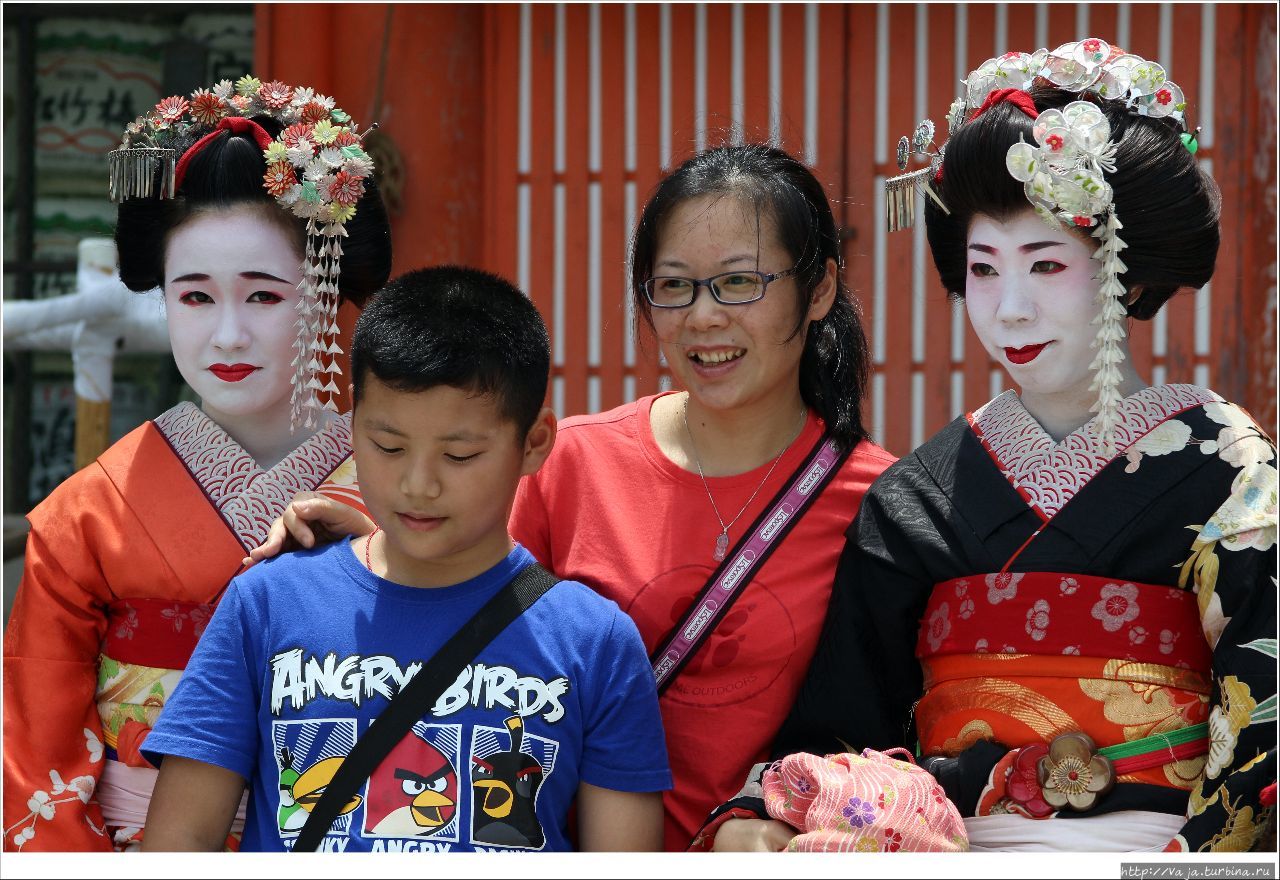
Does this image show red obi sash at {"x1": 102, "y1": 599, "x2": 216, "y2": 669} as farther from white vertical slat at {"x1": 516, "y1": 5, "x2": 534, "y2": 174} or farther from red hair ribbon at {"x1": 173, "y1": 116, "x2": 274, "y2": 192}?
white vertical slat at {"x1": 516, "y1": 5, "x2": 534, "y2": 174}

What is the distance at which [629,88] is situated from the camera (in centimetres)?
521

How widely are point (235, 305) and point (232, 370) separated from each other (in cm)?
13

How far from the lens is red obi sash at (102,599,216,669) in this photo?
2.96 m

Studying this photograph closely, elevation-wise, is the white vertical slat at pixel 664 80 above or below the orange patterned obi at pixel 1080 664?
above

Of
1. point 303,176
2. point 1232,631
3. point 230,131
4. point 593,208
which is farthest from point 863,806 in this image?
point 593,208

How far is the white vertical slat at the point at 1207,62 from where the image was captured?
4.86 metres

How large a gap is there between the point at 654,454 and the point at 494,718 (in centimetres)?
84

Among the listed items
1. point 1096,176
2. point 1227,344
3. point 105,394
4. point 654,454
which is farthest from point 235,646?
point 1227,344

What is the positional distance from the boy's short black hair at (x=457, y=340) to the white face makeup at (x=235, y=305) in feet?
1.26

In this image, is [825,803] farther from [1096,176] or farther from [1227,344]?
[1227,344]

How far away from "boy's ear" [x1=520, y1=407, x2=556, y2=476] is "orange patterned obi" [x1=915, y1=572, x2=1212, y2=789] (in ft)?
2.72

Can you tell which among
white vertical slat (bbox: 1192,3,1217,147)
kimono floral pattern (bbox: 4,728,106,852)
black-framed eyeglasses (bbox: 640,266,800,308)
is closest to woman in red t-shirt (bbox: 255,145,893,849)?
black-framed eyeglasses (bbox: 640,266,800,308)

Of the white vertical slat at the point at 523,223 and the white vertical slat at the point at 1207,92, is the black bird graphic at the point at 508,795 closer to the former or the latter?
the white vertical slat at the point at 523,223

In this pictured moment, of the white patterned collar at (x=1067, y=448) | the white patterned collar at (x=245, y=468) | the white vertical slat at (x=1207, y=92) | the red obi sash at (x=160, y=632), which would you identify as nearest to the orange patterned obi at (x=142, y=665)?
the red obi sash at (x=160, y=632)
